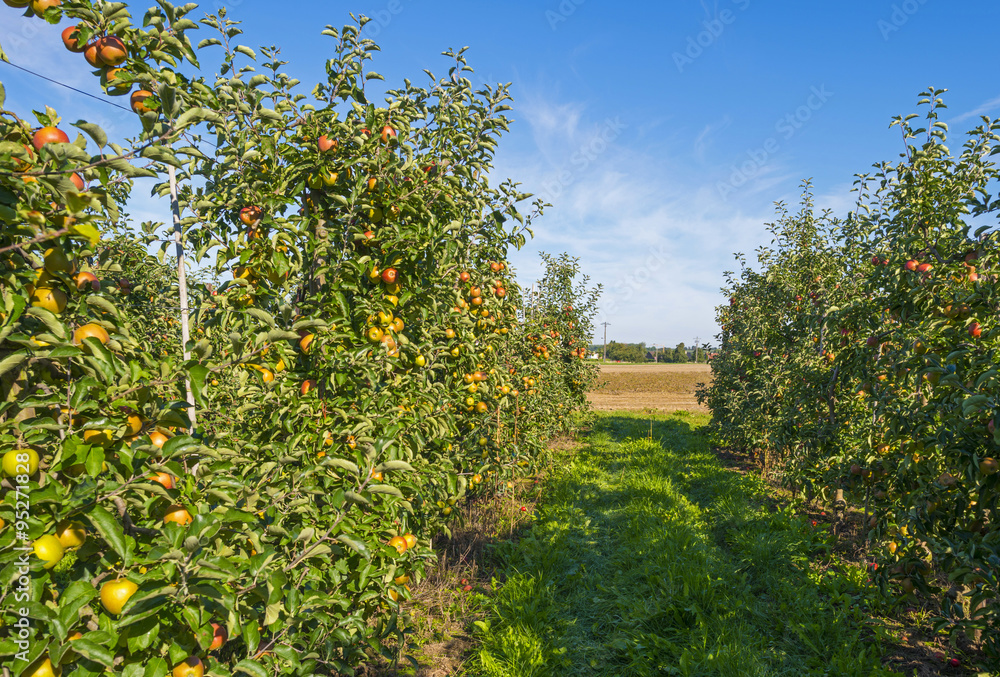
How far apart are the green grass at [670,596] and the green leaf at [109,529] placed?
2818 millimetres

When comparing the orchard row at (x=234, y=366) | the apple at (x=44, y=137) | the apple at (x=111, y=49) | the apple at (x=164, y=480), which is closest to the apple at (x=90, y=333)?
the orchard row at (x=234, y=366)

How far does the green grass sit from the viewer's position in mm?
3385

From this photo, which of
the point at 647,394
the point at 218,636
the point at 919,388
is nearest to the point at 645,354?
the point at 647,394

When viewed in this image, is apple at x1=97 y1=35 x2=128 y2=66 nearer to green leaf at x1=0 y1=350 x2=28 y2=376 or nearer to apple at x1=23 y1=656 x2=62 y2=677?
green leaf at x1=0 y1=350 x2=28 y2=376

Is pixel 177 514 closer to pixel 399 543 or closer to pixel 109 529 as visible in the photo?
pixel 109 529

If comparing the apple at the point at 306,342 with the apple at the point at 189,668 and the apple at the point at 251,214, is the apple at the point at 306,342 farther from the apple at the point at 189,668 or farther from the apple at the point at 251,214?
the apple at the point at 189,668

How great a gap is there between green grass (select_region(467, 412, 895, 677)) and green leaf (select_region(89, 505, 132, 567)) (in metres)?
2.82

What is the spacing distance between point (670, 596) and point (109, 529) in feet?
14.1

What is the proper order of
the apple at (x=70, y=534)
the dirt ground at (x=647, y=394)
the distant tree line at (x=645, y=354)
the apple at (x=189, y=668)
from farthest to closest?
1. the distant tree line at (x=645, y=354)
2. the dirt ground at (x=647, y=394)
3. the apple at (x=189, y=668)
4. the apple at (x=70, y=534)

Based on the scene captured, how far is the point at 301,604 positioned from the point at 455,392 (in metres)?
2.10

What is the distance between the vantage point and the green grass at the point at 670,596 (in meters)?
3.38

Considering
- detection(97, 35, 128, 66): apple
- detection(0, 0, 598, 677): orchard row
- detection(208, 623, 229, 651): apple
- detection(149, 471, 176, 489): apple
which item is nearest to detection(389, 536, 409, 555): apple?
detection(0, 0, 598, 677): orchard row

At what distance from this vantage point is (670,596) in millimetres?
4109

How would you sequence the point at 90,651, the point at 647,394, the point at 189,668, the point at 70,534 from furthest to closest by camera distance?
the point at 647,394 → the point at 189,668 → the point at 70,534 → the point at 90,651
